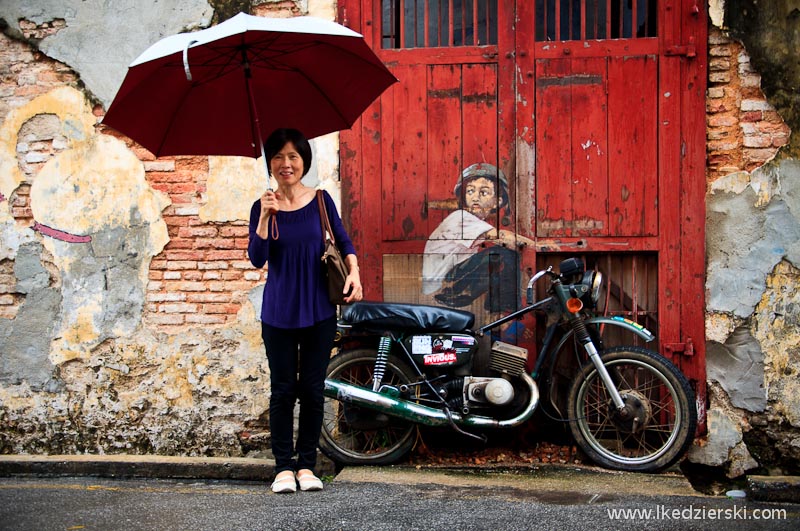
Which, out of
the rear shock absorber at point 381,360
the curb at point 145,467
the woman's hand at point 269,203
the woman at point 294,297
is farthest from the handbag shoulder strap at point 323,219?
the curb at point 145,467

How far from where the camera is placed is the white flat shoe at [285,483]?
430 centimetres

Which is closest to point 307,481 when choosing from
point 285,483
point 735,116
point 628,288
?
point 285,483

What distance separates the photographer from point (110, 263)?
550cm

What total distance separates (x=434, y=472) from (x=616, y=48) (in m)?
2.86

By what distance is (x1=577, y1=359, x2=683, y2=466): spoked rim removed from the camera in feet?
15.8

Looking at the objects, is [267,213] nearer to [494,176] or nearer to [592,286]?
[494,176]

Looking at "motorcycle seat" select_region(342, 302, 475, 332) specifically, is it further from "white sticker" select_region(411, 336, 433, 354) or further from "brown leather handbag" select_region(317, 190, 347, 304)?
"brown leather handbag" select_region(317, 190, 347, 304)

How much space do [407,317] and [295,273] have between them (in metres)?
0.95

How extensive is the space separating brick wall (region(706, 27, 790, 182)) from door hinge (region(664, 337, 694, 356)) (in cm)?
103

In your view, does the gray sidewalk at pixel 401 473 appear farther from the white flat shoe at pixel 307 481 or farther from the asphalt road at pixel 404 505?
the white flat shoe at pixel 307 481

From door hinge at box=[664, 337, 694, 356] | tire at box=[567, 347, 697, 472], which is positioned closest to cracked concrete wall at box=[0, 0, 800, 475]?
tire at box=[567, 347, 697, 472]

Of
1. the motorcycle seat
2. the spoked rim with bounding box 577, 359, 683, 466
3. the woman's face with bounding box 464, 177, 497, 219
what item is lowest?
the spoked rim with bounding box 577, 359, 683, 466

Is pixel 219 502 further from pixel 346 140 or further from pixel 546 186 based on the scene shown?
pixel 546 186

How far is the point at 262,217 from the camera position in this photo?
4012 millimetres
